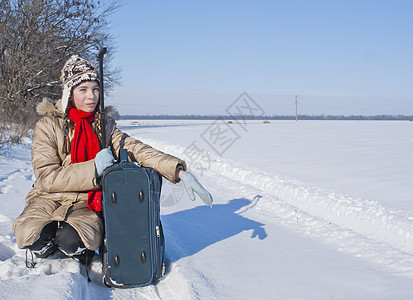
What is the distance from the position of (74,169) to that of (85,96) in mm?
550

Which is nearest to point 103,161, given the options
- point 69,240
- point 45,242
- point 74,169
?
point 74,169

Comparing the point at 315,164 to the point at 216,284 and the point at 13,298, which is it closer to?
the point at 216,284

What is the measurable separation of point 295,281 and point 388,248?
1232 millimetres

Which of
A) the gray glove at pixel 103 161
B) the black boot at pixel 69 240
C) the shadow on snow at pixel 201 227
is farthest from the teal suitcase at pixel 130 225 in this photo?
the shadow on snow at pixel 201 227

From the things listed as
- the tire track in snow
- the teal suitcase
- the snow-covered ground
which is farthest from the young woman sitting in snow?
the tire track in snow

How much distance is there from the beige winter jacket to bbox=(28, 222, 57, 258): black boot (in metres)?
0.05

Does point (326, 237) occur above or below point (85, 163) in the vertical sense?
below

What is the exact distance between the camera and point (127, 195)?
2363 mm

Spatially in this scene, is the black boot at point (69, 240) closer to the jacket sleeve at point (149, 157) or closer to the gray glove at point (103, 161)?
the gray glove at point (103, 161)

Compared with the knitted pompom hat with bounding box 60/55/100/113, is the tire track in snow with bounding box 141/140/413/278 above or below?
below

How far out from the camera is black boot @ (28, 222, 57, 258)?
247 centimetres

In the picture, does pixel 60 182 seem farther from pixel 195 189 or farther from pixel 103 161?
pixel 195 189

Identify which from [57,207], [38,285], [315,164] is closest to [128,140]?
[57,207]

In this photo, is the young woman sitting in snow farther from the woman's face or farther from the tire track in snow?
the tire track in snow
